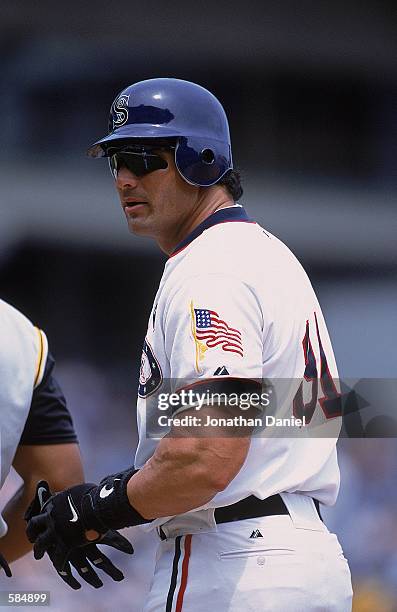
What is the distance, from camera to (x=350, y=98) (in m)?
3.85

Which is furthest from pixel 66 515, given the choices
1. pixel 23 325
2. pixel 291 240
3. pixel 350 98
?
pixel 350 98

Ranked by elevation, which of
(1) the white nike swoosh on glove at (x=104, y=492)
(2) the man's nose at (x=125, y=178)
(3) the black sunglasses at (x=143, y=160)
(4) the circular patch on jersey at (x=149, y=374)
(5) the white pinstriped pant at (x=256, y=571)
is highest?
(3) the black sunglasses at (x=143, y=160)

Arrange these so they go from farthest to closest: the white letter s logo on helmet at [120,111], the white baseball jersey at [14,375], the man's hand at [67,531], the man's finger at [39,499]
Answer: the white baseball jersey at [14,375], the white letter s logo on helmet at [120,111], the man's finger at [39,499], the man's hand at [67,531]

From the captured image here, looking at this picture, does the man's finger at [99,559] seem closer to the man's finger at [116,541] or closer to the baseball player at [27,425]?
the man's finger at [116,541]

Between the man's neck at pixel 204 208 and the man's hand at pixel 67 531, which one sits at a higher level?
the man's neck at pixel 204 208

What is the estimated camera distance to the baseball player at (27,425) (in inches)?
70.2

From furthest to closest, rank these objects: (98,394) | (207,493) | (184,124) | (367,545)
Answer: (98,394) → (367,545) → (184,124) → (207,493)

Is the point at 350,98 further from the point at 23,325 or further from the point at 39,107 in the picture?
the point at 23,325

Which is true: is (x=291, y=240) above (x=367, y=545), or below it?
above

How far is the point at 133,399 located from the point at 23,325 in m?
1.64

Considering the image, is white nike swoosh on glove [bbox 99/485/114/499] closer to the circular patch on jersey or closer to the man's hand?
the man's hand

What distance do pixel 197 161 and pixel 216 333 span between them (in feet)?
1.31

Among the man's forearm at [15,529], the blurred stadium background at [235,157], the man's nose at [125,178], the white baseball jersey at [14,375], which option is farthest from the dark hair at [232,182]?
the blurred stadium background at [235,157]

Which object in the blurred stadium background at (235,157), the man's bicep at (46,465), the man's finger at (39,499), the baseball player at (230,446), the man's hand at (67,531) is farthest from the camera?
the blurred stadium background at (235,157)
